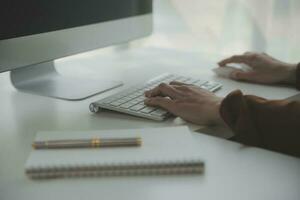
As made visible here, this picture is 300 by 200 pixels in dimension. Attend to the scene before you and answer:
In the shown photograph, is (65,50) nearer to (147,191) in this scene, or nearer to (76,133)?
(76,133)

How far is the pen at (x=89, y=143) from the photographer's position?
2.21ft

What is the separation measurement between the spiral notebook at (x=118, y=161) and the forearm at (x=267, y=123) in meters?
0.12

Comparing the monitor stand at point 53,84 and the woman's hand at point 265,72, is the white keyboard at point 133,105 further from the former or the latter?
the woman's hand at point 265,72

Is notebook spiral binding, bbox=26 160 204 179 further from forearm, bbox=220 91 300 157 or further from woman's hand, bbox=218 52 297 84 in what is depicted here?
woman's hand, bbox=218 52 297 84

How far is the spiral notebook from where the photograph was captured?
618mm

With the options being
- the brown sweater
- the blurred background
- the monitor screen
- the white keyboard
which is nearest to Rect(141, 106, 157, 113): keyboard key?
the white keyboard

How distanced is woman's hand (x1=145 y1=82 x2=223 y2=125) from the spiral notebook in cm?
15

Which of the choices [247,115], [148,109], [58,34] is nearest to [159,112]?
[148,109]

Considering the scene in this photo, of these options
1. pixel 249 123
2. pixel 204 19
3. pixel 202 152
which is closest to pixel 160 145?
pixel 202 152

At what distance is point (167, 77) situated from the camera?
1.09 metres

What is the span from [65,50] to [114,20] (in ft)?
0.60

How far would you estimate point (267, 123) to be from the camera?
0.76m

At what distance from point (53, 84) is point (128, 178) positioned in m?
0.52

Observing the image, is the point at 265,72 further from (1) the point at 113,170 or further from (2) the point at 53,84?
(1) the point at 113,170
